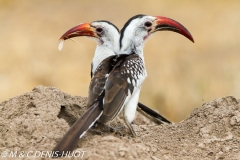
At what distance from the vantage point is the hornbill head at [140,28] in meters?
6.25

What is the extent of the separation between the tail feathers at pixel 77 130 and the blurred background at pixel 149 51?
6578 mm

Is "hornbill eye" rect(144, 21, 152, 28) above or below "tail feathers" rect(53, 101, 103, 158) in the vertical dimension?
above

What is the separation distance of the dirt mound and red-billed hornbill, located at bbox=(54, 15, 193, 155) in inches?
6.7

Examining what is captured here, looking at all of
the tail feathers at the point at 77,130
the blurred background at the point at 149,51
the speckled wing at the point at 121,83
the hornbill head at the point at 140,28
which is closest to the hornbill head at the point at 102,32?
the hornbill head at the point at 140,28

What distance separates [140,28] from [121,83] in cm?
110

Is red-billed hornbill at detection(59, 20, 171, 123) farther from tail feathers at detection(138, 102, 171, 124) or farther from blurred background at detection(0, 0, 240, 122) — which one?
blurred background at detection(0, 0, 240, 122)

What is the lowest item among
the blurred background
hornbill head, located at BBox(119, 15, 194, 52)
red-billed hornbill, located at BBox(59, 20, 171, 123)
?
the blurred background

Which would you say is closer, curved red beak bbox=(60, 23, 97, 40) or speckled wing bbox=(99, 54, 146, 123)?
speckled wing bbox=(99, 54, 146, 123)

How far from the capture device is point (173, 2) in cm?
1705

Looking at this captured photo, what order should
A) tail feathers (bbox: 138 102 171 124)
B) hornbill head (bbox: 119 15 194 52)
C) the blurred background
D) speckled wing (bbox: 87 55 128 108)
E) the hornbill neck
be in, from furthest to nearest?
the blurred background
tail feathers (bbox: 138 102 171 124)
the hornbill neck
hornbill head (bbox: 119 15 194 52)
speckled wing (bbox: 87 55 128 108)

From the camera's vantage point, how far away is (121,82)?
5.52 m

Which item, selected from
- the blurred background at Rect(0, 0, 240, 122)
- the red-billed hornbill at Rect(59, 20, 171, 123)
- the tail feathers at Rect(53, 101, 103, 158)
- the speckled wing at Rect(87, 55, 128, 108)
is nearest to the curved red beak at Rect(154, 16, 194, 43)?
the red-billed hornbill at Rect(59, 20, 171, 123)

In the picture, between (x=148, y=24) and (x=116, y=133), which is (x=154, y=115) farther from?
(x=116, y=133)

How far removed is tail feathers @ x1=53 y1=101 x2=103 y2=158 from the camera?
4.66 metres
